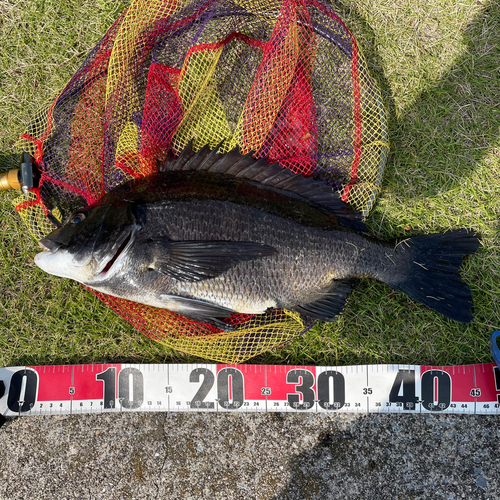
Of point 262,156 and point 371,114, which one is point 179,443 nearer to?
point 262,156

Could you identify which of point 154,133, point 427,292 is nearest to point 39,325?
point 154,133

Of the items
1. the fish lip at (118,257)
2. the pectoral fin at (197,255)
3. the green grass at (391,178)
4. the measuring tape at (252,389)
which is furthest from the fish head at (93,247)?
the measuring tape at (252,389)

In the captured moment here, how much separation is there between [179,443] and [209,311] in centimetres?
107

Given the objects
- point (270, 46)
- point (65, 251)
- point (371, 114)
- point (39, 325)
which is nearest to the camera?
point (65, 251)

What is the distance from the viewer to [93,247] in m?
2.16

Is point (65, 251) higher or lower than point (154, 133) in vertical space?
lower

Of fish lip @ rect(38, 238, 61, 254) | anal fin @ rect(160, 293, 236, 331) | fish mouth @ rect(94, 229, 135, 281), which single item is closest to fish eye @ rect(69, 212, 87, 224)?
fish lip @ rect(38, 238, 61, 254)

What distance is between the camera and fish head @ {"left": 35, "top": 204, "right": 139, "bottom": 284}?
215 cm

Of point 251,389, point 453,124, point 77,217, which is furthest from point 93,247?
point 453,124

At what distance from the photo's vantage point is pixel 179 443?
2.67 m

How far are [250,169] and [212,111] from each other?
1.98 ft

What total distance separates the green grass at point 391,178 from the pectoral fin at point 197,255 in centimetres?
84

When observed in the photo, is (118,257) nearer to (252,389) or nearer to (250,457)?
(252,389)

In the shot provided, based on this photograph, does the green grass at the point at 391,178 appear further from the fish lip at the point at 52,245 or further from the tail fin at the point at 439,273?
the fish lip at the point at 52,245
